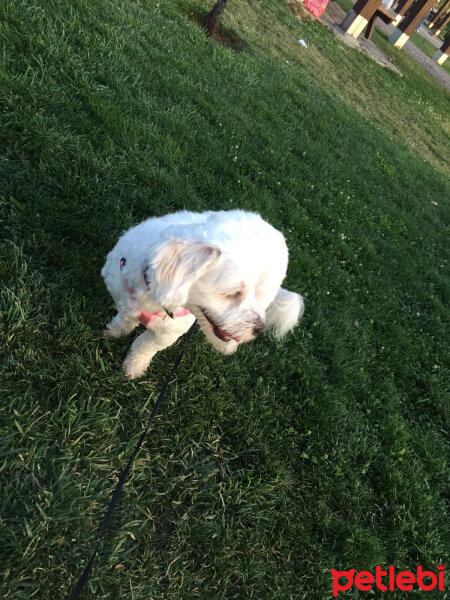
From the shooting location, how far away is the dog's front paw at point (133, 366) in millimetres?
2933

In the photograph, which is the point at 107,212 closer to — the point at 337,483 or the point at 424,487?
the point at 337,483

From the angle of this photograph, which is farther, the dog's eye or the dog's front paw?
the dog's front paw

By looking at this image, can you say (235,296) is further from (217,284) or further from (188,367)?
(188,367)

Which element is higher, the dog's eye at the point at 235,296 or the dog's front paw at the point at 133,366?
the dog's eye at the point at 235,296

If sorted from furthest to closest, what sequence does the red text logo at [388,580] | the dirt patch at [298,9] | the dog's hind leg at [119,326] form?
the dirt patch at [298,9] < the dog's hind leg at [119,326] < the red text logo at [388,580]

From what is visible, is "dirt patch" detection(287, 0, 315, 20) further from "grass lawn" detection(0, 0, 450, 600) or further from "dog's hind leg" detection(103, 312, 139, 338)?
"dog's hind leg" detection(103, 312, 139, 338)

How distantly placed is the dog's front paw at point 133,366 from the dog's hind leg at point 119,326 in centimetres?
22

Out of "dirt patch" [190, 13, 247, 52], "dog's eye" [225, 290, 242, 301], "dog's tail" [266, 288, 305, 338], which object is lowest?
"dog's tail" [266, 288, 305, 338]

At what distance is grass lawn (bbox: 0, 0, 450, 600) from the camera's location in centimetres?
238

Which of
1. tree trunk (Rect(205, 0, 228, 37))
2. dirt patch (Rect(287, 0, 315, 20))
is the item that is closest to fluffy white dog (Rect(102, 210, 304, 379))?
tree trunk (Rect(205, 0, 228, 37))

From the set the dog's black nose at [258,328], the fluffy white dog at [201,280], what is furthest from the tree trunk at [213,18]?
the dog's black nose at [258,328]

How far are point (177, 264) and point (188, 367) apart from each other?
4.73ft

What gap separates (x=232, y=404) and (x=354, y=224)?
4202mm

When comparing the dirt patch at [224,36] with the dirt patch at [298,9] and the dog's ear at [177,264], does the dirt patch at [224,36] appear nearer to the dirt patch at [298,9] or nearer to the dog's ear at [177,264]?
the dirt patch at [298,9]
